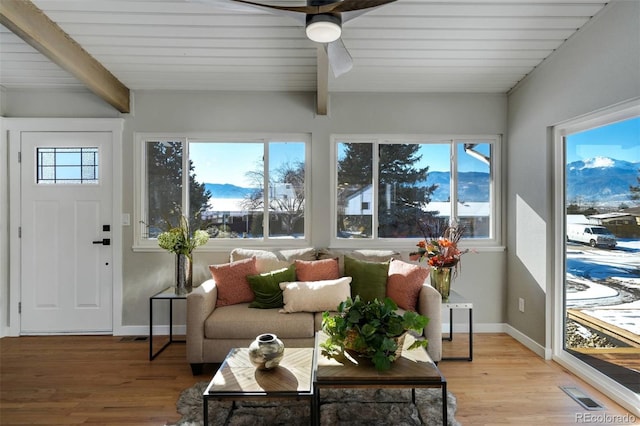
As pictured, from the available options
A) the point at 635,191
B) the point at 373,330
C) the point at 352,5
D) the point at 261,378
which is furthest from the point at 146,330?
the point at 635,191

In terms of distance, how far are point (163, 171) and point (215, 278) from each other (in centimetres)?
141

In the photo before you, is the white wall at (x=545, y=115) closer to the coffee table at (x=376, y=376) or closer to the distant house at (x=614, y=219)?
the distant house at (x=614, y=219)

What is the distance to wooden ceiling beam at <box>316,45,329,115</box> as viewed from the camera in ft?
9.12

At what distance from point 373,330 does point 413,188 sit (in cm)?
226

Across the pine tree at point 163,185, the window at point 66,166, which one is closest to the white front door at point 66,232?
the window at point 66,166

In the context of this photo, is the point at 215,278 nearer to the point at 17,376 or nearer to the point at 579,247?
the point at 17,376

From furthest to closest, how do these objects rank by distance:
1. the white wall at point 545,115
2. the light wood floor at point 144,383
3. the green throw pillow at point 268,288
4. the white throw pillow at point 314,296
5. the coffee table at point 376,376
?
the green throw pillow at point 268,288
the white throw pillow at point 314,296
the white wall at point 545,115
the light wood floor at point 144,383
the coffee table at point 376,376

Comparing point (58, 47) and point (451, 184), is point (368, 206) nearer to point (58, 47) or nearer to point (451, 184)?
point (451, 184)

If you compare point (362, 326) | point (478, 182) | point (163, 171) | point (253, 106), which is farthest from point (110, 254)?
point (478, 182)

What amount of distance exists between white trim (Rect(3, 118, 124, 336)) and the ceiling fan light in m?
2.73

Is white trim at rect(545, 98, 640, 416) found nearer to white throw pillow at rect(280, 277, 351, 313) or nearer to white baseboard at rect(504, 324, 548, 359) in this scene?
white baseboard at rect(504, 324, 548, 359)

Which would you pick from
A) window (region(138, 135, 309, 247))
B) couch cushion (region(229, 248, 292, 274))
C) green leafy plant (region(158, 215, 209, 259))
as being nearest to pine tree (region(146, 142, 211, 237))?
window (region(138, 135, 309, 247))

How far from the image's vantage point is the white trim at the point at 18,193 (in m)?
3.59

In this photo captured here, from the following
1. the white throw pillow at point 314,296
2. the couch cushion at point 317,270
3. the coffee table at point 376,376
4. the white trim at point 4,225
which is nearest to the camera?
the coffee table at point 376,376
